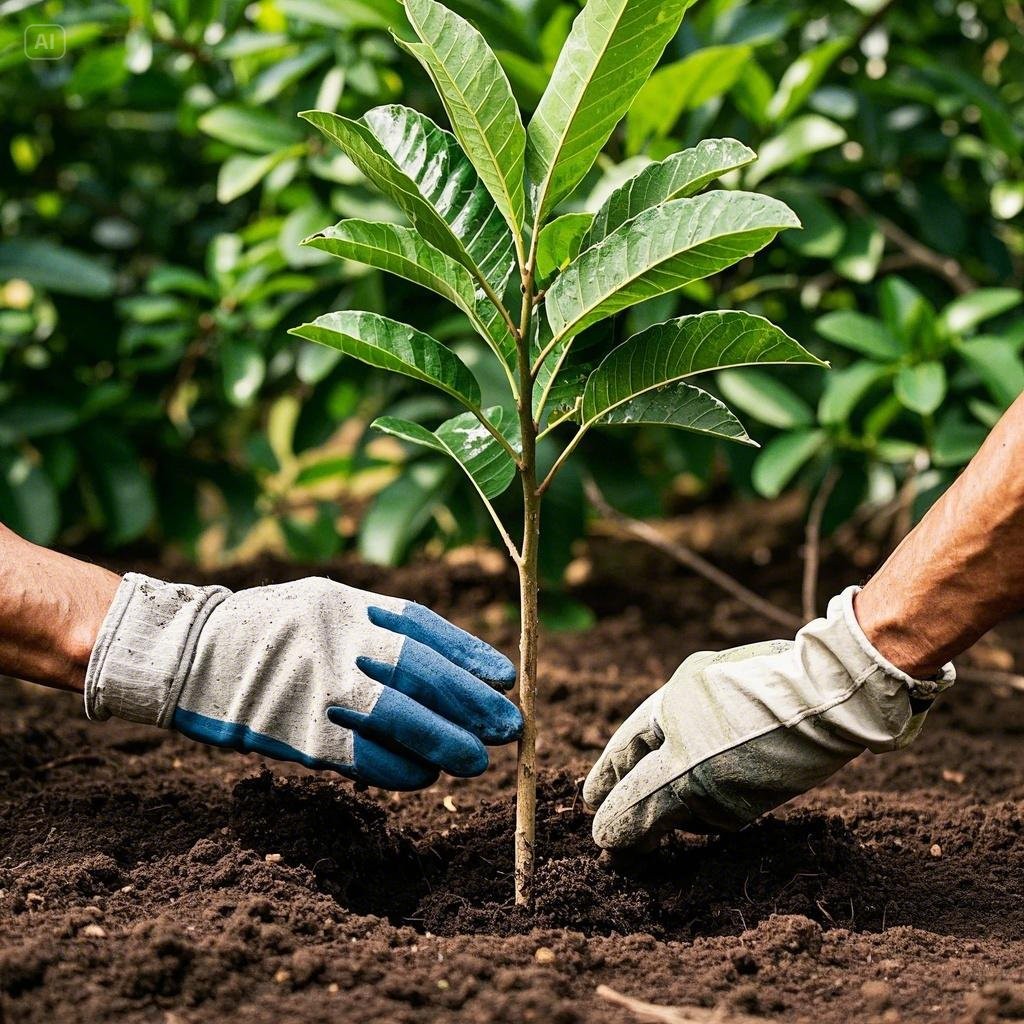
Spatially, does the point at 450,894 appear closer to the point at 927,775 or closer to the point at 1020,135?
the point at 927,775

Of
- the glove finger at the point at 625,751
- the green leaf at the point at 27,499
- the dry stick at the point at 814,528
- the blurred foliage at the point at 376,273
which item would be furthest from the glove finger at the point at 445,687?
the green leaf at the point at 27,499

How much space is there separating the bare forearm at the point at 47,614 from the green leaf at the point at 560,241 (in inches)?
31.7

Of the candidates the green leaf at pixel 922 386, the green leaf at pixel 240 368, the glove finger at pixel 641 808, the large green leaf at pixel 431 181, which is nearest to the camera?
the large green leaf at pixel 431 181

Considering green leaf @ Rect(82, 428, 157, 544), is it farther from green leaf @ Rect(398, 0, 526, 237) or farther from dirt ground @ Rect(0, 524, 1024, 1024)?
green leaf @ Rect(398, 0, 526, 237)

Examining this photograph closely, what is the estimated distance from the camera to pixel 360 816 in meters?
1.76

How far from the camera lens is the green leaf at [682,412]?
149cm

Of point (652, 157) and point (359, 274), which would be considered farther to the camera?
point (359, 274)

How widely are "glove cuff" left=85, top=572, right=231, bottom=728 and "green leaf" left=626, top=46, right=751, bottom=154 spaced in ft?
4.77

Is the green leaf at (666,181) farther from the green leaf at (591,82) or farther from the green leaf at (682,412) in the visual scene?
the green leaf at (682,412)

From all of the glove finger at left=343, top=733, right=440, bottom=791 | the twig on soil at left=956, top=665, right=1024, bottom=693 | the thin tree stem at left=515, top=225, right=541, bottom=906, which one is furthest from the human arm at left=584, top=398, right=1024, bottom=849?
the twig on soil at left=956, top=665, right=1024, bottom=693

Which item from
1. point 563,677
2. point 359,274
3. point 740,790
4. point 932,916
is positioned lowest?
point 563,677

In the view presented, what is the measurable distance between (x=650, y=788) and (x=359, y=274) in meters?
1.77

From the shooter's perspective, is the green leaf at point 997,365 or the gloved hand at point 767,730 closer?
the gloved hand at point 767,730

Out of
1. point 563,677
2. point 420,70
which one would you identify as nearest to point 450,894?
point 563,677
